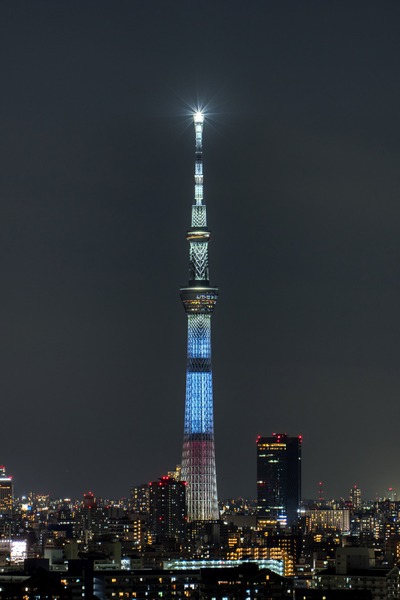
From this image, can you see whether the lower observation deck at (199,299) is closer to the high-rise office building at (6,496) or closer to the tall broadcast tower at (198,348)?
the tall broadcast tower at (198,348)

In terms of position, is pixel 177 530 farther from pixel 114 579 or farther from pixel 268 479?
pixel 114 579

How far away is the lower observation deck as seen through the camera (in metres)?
92.3

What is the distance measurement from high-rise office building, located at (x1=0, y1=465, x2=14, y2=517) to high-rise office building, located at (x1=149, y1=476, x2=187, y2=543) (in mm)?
13875

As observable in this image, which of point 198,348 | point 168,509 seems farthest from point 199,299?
point 168,509

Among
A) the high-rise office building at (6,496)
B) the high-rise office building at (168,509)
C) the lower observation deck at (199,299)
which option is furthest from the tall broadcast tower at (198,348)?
the high-rise office building at (6,496)

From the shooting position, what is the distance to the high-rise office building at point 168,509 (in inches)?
3770

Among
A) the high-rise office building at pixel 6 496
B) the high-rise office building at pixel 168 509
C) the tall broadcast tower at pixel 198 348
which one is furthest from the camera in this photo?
the high-rise office building at pixel 6 496

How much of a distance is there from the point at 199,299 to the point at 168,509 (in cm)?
1018

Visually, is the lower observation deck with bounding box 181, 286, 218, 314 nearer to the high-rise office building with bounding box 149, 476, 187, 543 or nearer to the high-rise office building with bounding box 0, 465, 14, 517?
the high-rise office building with bounding box 149, 476, 187, 543

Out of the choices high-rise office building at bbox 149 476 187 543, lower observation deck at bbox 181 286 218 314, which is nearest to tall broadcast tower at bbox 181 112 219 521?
lower observation deck at bbox 181 286 218 314

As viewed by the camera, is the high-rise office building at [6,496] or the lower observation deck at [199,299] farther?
the high-rise office building at [6,496]

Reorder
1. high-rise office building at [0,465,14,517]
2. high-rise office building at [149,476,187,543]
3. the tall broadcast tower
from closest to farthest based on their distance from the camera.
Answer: the tall broadcast tower < high-rise office building at [149,476,187,543] < high-rise office building at [0,465,14,517]

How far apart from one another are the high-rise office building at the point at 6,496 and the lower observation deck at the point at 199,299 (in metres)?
22.5

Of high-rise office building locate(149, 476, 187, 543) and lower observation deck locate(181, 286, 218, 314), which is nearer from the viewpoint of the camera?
lower observation deck locate(181, 286, 218, 314)
